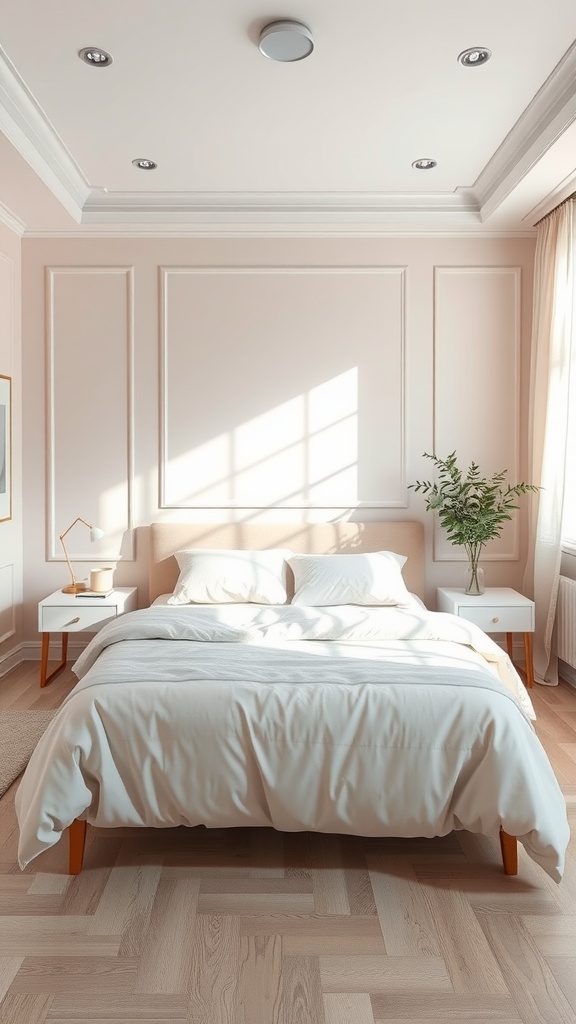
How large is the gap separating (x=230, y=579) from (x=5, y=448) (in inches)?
62.8

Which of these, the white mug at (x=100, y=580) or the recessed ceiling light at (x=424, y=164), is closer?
the recessed ceiling light at (x=424, y=164)

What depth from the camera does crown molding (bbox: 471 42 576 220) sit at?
3.06 m

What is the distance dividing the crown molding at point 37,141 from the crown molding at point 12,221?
355 millimetres

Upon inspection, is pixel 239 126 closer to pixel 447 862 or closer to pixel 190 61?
pixel 190 61

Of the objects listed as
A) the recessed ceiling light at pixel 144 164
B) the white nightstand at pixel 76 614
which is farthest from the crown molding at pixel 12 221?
the white nightstand at pixel 76 614

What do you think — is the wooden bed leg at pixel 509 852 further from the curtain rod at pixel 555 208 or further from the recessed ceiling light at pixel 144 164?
the recessed ceiling light at pixel 144 164

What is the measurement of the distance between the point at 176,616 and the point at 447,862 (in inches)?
61.3

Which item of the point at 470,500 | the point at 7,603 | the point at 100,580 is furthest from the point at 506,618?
the point at 7,603

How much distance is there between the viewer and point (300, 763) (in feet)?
7.75

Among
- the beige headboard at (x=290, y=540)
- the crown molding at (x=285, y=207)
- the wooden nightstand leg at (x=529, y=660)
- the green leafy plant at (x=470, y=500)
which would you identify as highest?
the crown molding at (x=285, y=207)

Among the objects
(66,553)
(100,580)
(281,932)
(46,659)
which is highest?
(66,553)

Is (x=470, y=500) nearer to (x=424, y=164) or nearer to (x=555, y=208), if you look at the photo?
(x=555, y=208)

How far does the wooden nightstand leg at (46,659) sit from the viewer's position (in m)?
4.30

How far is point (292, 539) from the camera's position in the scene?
4637 mm
